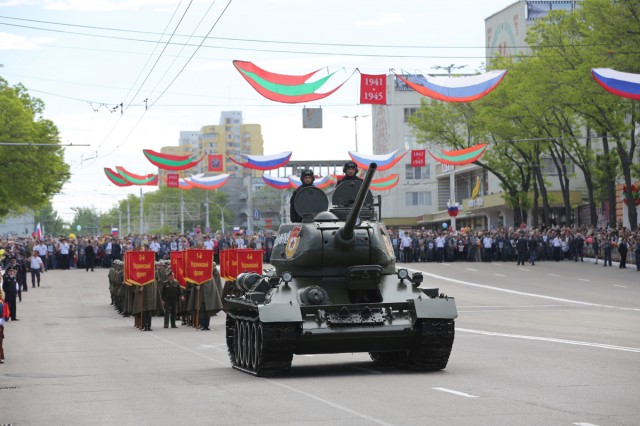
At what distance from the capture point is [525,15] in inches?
3484

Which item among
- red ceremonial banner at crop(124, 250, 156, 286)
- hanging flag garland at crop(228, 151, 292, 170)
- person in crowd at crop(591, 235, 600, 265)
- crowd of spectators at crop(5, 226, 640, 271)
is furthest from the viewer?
crowd of spectators at crop(5, 226, 640, 271)

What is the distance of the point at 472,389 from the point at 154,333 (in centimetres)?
1878

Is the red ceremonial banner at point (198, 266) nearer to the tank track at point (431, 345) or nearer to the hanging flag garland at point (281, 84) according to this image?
the hanging flag garland at point (281, 84)

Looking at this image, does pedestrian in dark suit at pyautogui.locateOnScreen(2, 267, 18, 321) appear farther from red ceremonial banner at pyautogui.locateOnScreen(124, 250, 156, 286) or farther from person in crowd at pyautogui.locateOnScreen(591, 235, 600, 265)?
person in crowd at pyautogui.locateOnScreen(591, 235, 600, 265)

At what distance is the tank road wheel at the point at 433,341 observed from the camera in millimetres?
16578

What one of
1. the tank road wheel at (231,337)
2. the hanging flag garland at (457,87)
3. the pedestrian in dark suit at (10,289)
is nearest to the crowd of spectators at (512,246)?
the hanging flag garland at (457,87)

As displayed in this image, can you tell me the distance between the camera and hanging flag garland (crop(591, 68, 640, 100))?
3578cm

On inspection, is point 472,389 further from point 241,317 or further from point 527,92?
point 527,92

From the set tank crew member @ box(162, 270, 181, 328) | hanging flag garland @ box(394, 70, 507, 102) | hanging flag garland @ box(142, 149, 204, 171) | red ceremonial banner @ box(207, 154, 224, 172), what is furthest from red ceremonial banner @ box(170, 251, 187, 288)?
red ceremonial banner @ box(207, 154, 224, 172)

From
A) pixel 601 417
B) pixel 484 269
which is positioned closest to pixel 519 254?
pixel 484 269

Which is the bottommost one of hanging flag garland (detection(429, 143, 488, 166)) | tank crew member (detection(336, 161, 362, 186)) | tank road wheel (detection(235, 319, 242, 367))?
tank road wheel (detection(235, 319, 242, 367))

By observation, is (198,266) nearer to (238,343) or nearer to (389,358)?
(238,343)

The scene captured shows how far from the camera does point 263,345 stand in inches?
647

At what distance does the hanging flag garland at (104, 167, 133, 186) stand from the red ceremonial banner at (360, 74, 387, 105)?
2566cm
